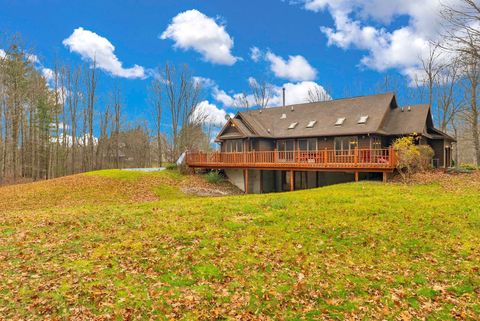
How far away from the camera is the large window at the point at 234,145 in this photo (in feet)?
88.1

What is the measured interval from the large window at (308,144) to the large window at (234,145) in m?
5.38

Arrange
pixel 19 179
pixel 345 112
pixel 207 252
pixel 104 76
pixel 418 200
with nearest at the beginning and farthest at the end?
pixel 207 252 < pixel 418 200 < pixel 345 112 < pixel 19 179 < pixel 104 76

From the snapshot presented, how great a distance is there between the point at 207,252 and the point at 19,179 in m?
33.6

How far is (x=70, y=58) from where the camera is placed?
38062mm

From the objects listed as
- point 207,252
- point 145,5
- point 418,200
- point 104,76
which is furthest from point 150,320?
point 104,76

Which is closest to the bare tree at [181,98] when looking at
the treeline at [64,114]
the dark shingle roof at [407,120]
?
the treeline at [64,114]

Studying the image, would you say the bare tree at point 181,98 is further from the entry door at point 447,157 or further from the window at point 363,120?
the entry door at point 447,157

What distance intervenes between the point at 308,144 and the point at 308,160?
3500mm

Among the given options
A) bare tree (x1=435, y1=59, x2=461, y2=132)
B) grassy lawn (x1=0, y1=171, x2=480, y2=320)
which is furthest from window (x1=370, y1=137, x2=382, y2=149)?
bare tree (x1=435, y1=59, x2=461, y2=132)

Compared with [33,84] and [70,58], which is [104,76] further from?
[33,84]

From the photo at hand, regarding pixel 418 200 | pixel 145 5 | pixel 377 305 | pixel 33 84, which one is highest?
pixel 145 5

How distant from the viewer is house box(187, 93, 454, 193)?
2084cm

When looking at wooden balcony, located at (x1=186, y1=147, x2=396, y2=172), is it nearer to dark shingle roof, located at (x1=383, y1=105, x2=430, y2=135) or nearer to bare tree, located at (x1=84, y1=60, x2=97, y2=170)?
dark shingle roof, located at (x1=383, y1=105, x2=430, y2=135)

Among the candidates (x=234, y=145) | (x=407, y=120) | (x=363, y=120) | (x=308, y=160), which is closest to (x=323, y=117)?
(x=363, y=120)
